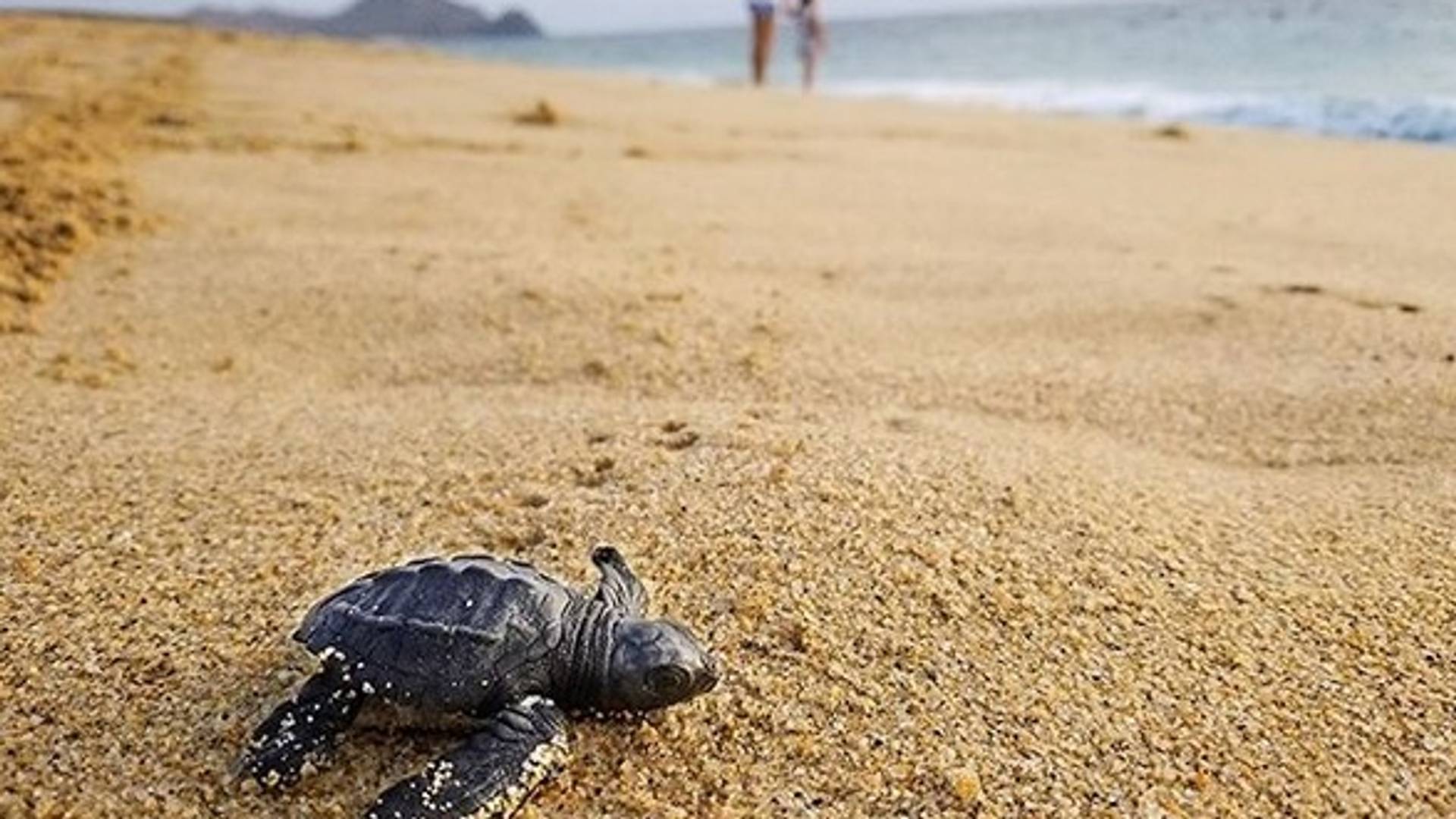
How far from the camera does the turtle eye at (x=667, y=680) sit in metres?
1.53

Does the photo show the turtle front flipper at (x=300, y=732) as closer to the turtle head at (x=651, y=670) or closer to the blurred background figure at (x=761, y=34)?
the turtle head at (x=651, y=670)

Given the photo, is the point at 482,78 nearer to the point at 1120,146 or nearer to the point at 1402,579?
the point at 1120,146

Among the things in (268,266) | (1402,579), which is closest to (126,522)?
(268,266)

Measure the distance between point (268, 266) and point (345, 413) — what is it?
135cm

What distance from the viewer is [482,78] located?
37.8ft

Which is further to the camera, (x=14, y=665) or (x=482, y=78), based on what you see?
(x=482, y=78)

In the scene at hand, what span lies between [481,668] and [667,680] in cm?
24

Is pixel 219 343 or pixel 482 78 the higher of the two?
pixel 482 78

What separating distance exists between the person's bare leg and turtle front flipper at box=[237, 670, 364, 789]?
12615 millimetres

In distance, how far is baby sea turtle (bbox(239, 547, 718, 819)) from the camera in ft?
4.75

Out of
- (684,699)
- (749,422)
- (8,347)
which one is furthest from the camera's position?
(8,347)

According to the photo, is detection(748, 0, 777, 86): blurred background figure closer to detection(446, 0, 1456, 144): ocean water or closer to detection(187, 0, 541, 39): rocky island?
detection(446, 0, 1456, 144): ocean water

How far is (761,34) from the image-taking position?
44.7 ft

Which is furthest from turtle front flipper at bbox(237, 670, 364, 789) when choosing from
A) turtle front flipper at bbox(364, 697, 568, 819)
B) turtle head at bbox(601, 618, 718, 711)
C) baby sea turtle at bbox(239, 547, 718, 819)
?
turtle head at bbox(601, 618, 718, 711)
